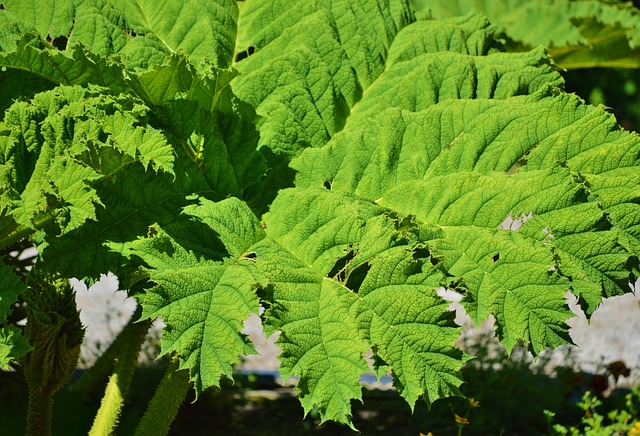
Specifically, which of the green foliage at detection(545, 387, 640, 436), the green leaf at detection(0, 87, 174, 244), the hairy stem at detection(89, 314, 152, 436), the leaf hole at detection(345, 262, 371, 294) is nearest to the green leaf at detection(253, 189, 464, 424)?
the leaf hole at detection(345, 262, 371, 294)

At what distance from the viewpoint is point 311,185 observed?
2.37 metres

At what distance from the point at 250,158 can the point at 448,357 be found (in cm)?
82

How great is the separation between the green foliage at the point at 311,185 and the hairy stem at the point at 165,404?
0.29 metres

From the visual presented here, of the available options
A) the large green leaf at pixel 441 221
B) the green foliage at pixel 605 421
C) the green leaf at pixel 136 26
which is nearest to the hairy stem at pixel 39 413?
the large green leaf at pixel 441 221

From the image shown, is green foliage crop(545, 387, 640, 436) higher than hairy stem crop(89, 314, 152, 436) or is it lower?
lower

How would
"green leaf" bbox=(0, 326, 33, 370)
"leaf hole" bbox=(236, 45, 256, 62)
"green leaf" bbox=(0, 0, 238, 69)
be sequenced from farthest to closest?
"leaf hole" bbox=(236, 45, 256, 62), "green leaf" bbox=(0, 0, 238, 69), "green leaf" bbox=(0, 326, 33, 370)

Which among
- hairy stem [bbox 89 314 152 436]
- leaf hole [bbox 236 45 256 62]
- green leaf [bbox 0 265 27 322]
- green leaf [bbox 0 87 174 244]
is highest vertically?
green leaf [bbox 0 87 174 244]

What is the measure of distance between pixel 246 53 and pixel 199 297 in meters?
1.12

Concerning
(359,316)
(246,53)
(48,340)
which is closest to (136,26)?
(246,53)

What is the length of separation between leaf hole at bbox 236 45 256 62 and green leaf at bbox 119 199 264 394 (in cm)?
84

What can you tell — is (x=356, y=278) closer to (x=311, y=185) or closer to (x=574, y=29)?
(x=311, y=185)

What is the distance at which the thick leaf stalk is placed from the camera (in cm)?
207

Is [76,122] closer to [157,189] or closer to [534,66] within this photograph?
[157,189]

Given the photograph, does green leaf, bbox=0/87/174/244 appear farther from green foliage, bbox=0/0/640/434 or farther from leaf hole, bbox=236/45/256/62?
leaf hole, bbox=236/45/256/62
